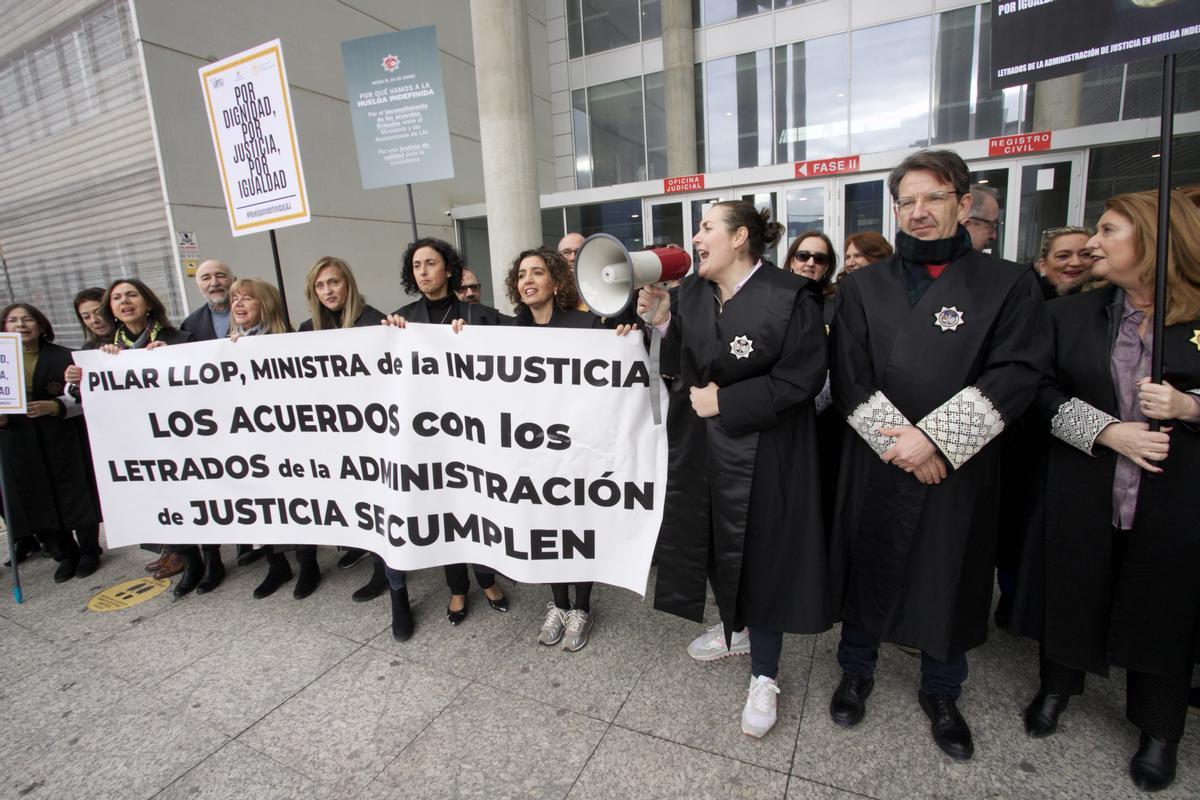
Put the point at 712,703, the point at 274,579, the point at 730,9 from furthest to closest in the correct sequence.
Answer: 1. the point at 730,9
2. the point at 274,579
3. the point at 712,703

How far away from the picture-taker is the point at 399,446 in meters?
2.86

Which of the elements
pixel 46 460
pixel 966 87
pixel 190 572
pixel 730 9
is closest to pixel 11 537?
pixel 46 460

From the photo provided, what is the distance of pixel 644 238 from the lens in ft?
40.6

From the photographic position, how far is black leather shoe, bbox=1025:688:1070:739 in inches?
84.7

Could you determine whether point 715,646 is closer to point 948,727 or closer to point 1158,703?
point 948,727

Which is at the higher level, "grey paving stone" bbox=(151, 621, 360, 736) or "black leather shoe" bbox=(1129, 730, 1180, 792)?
"black leather shoe" bbox=(1129, 730, 1180, 792)

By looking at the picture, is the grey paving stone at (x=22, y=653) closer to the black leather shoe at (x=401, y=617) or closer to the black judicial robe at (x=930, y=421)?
the black leather shoe at (x=401, y=617)

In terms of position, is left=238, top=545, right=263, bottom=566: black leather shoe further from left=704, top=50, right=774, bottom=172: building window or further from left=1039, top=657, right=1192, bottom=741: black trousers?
left=704, top=50, right=774, bottom=172: building window

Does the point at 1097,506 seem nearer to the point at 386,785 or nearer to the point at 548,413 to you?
the point at 548,413

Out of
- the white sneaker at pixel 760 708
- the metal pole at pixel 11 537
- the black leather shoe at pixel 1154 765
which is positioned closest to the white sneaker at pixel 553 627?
the white sneaker at pixel 760 708

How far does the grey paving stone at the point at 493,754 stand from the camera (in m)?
2.06

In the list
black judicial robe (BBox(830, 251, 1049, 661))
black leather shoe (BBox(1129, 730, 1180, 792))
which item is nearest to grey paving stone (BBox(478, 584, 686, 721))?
black judicial robe (BBox(830, 251, 1049, 661))

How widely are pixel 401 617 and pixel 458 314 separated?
5.20 feet

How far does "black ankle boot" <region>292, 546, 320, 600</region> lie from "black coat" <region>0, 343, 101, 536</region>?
1.70 m
